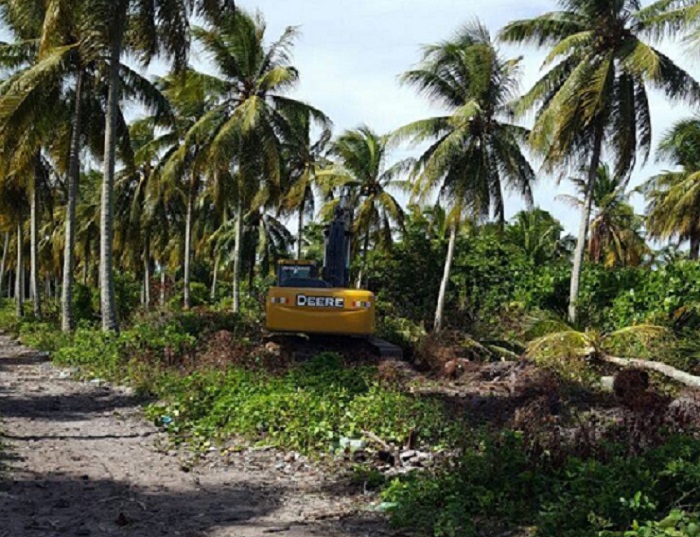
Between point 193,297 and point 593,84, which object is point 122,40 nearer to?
point 593,84

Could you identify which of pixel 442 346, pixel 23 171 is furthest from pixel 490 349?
pixel 23 171

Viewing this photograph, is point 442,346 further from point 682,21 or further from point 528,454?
point 682,21

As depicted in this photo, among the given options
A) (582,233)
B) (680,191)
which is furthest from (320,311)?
(680,191)

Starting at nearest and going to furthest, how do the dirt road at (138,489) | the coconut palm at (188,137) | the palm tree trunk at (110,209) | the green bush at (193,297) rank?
1. the dirt road at (138,489)
2. the palm tree trunk at (110,209)
3. the coconut palm at (188,137)
4. the green bush at (193,297)

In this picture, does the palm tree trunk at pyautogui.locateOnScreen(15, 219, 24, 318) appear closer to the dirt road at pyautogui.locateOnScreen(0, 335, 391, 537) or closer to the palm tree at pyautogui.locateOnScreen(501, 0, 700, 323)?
the palm tree at pyautogui.locateOnScreen(501, 0, 700, 323)

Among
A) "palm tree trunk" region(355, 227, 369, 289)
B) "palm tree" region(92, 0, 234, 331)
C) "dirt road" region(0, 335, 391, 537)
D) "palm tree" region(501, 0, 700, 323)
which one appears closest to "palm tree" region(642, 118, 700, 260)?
"palm tree" region(501, 0, 700, 323)

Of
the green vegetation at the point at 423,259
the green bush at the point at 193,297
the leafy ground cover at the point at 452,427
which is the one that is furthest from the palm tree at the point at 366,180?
the leafy ground cover at the point at 452,427

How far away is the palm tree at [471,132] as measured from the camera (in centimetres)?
2370

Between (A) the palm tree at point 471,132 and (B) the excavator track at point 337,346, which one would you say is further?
(A) the palm tree at point 471,132

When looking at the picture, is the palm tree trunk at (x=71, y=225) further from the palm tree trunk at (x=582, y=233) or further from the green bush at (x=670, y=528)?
the green bush at (x=670, y=528)

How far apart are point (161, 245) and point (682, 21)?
96.3 ft

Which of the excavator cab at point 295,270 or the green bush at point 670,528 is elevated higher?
the excavator cab at point 295,270

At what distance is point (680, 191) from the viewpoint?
2589 centimetres

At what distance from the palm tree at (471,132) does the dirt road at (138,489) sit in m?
15.7
